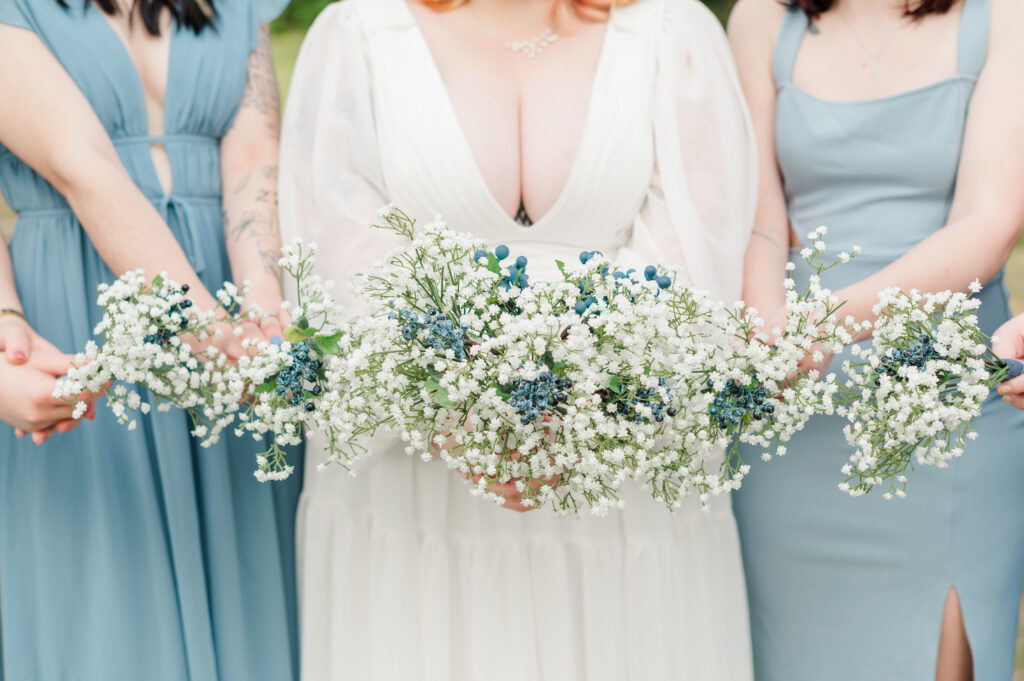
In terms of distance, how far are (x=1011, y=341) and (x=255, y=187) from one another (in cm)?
159

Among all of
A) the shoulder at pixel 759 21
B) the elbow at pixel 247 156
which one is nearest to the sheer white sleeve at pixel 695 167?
the shoulder at pixel 759 21

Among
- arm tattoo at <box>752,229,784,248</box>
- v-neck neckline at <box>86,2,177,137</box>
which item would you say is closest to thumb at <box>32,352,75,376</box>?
v-neck neckline at <box>86,2,177,137</box>

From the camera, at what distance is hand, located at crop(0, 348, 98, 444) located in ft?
5.28

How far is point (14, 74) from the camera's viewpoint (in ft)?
5.82

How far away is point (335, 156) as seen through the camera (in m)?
1.90

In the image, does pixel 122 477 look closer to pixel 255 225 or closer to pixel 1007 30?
pixel 255 225

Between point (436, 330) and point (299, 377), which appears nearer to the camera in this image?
point (436, 330)

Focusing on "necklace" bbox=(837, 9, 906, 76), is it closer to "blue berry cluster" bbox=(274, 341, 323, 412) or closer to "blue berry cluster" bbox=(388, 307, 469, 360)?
"blue berry cluster" bbox=(388, 307, 469, 360)

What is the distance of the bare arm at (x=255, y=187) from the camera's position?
1975mm

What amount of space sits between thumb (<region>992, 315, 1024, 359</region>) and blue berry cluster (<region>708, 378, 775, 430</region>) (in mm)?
435

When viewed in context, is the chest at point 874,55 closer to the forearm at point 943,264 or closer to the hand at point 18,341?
the forearm at point 943,264

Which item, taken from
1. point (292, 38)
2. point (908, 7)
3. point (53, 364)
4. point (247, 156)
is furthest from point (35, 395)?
point (292, 38)

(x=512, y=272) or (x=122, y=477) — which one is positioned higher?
(x=512, y=272)

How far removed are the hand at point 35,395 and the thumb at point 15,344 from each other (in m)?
0.01
